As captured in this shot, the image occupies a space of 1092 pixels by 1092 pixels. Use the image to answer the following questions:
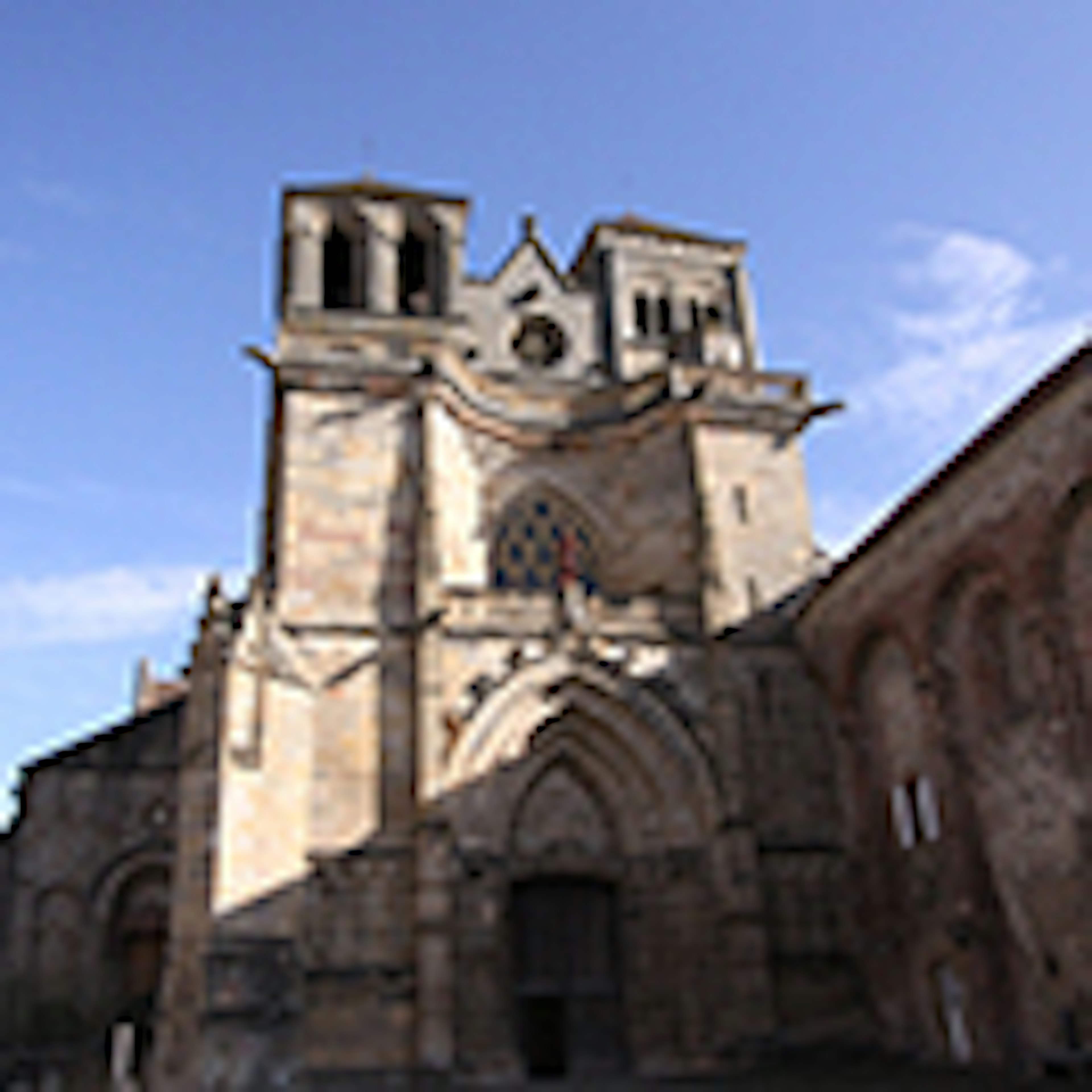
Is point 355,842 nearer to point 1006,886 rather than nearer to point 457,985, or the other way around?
point 457,985

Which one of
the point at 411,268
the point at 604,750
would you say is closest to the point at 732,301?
the point at 411,268

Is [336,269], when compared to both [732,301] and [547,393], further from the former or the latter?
[732,301]

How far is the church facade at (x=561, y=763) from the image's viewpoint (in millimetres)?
13680

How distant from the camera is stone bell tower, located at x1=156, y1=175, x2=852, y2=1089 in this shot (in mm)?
14672

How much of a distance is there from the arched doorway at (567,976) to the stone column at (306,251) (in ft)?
34.8

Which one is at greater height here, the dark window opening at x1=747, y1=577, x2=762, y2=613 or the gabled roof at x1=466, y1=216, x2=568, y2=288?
the gabled roof at x1=466, y1=216, x2=568, y2=288

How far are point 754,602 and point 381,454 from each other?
20.5 ft

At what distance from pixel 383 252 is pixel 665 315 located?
230 inches

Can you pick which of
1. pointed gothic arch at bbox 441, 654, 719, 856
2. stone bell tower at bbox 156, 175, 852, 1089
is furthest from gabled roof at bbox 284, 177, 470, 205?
pointed gothic arch at bbox 441, 654, 719, 856

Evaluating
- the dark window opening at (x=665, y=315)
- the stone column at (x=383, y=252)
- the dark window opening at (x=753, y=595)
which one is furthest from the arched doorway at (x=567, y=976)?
the dark window opening at (x=665, y=315)

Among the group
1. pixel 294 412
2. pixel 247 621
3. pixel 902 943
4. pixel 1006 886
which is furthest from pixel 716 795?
pixel 294 412

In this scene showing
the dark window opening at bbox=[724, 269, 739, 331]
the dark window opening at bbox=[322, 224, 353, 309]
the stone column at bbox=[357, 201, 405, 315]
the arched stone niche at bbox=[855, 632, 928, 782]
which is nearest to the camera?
the arched stone niche at bbox=[855, 632, 928, 782]

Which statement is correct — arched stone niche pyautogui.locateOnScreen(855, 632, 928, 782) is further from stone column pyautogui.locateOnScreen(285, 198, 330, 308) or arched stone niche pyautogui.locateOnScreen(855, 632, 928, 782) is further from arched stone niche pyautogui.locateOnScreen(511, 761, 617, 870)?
stone column pyautogui.locateOnScreen(285, 198, 330, 308)

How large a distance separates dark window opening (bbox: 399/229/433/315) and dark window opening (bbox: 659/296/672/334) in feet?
15.8
